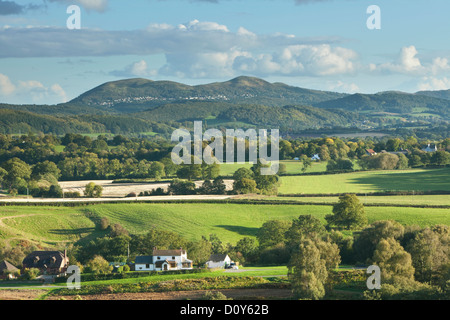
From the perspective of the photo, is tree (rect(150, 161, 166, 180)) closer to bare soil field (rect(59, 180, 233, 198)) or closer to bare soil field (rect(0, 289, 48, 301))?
bare soil field (rect(59, 180, 233, 198))

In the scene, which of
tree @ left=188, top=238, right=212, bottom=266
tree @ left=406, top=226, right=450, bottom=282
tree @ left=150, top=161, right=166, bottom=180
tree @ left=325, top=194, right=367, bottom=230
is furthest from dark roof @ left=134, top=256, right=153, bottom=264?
tree @ left=150, top=161, right=166, bottom=180

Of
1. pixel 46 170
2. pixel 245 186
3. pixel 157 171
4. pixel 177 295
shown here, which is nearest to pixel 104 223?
pixel 177 295

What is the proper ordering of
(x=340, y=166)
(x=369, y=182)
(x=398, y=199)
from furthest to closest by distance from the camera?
(x=340, y=166), (x=369, y=182), (x=398, y=199)

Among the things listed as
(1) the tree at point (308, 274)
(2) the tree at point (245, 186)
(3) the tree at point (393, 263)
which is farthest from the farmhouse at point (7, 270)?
(2) the tree at point (245, 186)

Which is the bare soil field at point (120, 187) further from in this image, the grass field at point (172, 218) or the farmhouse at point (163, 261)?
the farmhouse at point (163, 261)

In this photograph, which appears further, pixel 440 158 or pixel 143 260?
pixel 440 158

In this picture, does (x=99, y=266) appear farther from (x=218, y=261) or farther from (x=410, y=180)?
(x=410, y=180)
